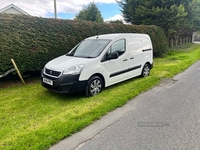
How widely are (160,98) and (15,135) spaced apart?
3.60 meters

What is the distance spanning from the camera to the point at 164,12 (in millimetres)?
14461

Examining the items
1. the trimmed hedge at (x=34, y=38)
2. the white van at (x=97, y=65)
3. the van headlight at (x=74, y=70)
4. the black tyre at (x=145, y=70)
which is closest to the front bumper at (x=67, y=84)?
the white van at (x=97, y=65)

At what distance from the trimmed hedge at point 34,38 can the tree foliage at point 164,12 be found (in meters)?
9.38

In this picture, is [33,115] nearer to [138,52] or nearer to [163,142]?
[163,142]

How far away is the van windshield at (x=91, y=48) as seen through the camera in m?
5.06

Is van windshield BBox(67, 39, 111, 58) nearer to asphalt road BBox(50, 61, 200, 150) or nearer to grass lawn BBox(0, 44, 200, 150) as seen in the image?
grass lawn BBox(0, 44, 200, 150)

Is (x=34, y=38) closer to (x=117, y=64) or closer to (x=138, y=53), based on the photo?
(x=117, y=64)

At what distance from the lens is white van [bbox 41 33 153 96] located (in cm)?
437

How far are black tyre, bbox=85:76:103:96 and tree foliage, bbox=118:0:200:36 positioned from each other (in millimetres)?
12199

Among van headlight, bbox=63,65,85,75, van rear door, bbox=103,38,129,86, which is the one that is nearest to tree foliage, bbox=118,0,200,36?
van rear door, bbox=103,38,129,86

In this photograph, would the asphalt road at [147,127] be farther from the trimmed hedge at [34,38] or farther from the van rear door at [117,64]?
the trimmed hedge at [34,38]

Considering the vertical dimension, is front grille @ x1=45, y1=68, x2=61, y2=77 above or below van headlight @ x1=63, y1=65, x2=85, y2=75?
below

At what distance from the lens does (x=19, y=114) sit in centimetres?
379

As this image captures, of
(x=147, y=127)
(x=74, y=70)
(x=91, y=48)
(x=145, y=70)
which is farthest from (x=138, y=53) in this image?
(x=147, y=127)
